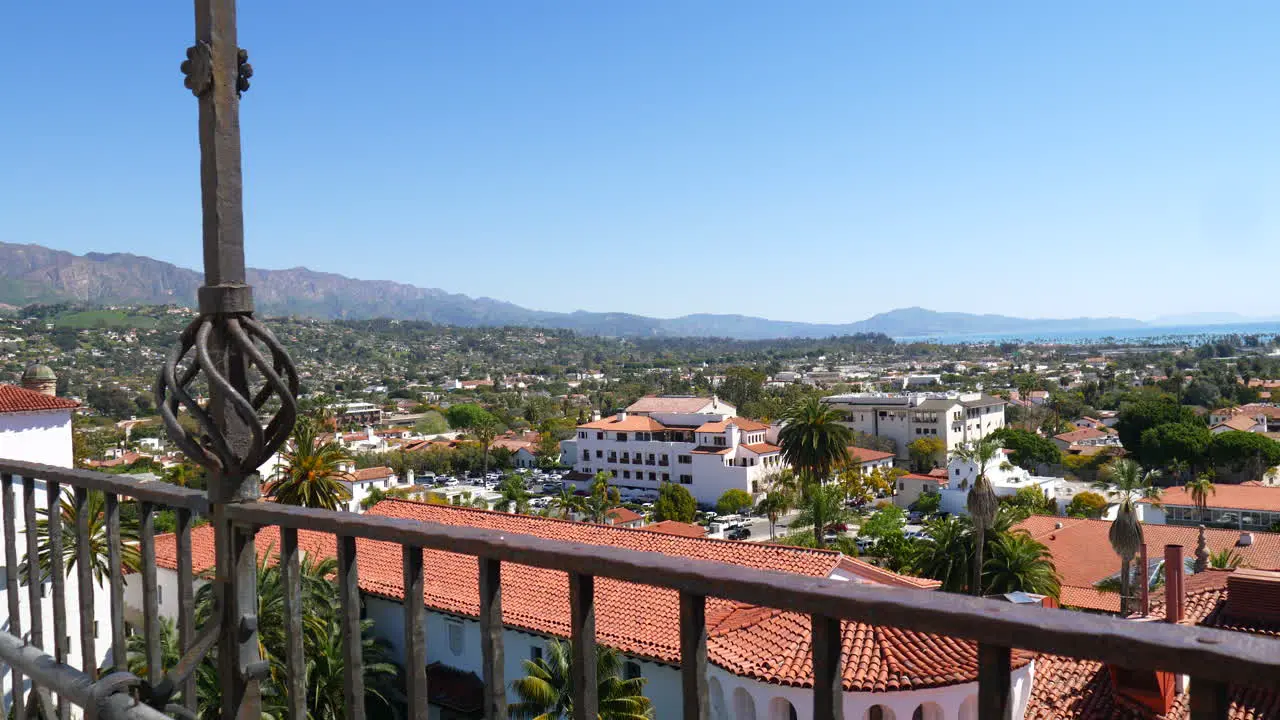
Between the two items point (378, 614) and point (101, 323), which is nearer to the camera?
point (378, 614)

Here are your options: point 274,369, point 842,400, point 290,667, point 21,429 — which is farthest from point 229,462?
point 842,400

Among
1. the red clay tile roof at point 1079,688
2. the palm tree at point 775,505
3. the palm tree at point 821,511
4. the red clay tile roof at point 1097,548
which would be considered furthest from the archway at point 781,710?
the palm tree at point 775,505

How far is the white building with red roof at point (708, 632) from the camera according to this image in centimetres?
838

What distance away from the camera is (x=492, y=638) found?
1818 millimetres

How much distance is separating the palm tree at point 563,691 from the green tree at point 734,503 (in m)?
41.3

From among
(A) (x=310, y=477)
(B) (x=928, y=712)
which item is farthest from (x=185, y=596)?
(A) (x=310, y=477)

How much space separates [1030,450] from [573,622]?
63892 mm

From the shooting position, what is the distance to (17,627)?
10.6 ft

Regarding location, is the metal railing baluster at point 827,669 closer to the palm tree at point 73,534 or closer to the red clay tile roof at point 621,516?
the palm tree at point 73,534

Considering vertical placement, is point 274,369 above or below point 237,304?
below

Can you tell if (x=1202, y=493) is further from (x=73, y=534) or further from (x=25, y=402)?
(x=73, y=534)

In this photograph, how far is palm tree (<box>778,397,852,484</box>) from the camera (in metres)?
33.3

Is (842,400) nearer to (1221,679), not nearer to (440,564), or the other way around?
(440,564)

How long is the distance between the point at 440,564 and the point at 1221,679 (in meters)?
15.1
